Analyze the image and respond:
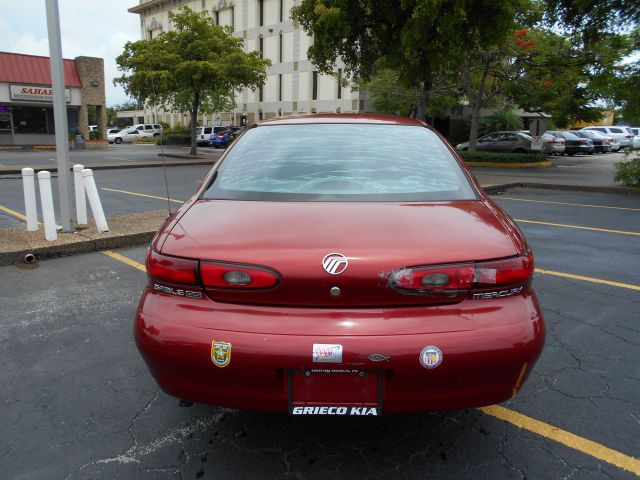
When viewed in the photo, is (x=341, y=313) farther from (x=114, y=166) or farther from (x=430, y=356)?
(x=114, y=166)

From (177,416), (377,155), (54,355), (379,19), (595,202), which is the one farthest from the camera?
(379,19)

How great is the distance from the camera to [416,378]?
2055 mm

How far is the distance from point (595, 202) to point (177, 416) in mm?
11675

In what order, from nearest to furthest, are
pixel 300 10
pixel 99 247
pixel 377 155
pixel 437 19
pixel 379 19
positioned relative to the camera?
pixel 377 155 → pixel 99 247 → pixel 437 19 → pixel 379 19 → pixel 300 10

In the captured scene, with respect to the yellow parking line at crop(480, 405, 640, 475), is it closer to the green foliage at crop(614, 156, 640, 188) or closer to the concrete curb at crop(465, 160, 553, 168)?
the green foliage at crop(614, 156, 640, 188)

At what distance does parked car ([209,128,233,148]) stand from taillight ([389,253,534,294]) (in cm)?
3789

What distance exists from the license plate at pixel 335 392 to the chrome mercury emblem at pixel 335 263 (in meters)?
0.39

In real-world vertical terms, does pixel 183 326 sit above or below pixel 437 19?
below

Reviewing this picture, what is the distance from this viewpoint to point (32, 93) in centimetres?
3194

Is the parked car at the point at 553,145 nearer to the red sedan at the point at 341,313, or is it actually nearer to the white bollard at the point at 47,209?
the white bollard at the point at 47,209

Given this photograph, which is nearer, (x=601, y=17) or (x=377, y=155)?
(x=377, y=155)

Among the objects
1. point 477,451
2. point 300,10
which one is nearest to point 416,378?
point 477,451

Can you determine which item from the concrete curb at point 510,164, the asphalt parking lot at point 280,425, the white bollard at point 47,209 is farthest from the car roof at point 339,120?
the concrete curb at point 510,164

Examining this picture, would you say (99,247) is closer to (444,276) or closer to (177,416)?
(177,416)
